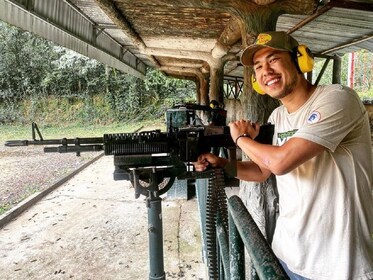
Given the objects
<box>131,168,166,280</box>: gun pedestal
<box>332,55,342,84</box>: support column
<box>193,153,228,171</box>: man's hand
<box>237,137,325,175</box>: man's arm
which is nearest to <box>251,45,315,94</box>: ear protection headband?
<box>237,137,325,175</box>: man's arm

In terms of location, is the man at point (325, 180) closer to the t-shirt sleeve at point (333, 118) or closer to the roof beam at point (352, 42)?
the t-shirt sleeve at point (333, 118)

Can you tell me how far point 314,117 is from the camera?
144cm

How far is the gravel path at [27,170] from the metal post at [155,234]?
4302mm

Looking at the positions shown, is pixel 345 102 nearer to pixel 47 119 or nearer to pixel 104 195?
pixel 104 195

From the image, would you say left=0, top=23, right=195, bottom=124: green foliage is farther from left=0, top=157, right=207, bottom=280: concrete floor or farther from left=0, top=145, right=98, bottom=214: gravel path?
left=0, top=157, right=207, bottom=280: concrete floor

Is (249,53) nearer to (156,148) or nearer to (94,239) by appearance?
(156,148)

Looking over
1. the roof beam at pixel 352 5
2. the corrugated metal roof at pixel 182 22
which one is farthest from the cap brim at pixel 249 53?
the roof beam at pixel 352 5

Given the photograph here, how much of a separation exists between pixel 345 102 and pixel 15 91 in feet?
79.1

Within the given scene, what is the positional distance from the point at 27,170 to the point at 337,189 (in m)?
8.98

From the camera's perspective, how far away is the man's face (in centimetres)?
170

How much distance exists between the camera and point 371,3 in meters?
3.31

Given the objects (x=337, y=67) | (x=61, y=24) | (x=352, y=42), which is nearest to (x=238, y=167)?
(x=61, y=24)

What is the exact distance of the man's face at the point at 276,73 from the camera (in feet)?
5.57

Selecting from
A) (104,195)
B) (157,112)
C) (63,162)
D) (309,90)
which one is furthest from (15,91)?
(309,90)
